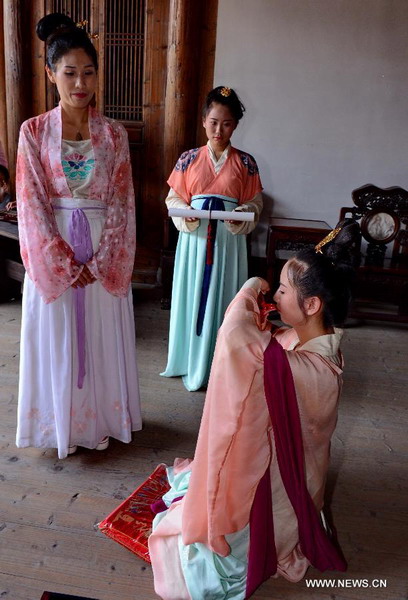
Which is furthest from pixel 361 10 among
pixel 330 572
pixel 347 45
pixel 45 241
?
pixel 330 572

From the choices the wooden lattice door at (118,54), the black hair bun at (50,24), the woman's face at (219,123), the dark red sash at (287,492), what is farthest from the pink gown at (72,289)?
the wooden lattice door at (118,54)

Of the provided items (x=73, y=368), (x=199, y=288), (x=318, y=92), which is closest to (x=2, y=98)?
(x=318, y=92)

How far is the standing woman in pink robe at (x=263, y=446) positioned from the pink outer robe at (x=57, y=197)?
2.25ft

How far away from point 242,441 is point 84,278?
93 centimetres

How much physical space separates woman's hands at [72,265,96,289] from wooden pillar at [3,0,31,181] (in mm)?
3011

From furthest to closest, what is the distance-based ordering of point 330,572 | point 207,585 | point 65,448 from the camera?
point 65,448, point 330,572, point 207,585

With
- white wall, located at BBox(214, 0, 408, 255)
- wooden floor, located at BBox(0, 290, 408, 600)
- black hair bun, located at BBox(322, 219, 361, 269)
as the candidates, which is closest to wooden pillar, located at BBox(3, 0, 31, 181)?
white wall, located at BBox(214, 0, 408, 255)

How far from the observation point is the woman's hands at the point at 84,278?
202 centimetres

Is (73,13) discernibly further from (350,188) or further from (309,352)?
(309,352)

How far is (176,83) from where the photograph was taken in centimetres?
418

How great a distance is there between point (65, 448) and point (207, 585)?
86cm

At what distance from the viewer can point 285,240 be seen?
404 cm

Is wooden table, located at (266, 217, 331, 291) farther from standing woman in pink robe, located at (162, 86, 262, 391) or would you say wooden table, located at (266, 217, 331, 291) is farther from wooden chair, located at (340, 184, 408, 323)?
standing woman in pink robe, located at (162, 86, 262, 391)

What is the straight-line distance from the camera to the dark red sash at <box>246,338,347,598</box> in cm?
142
